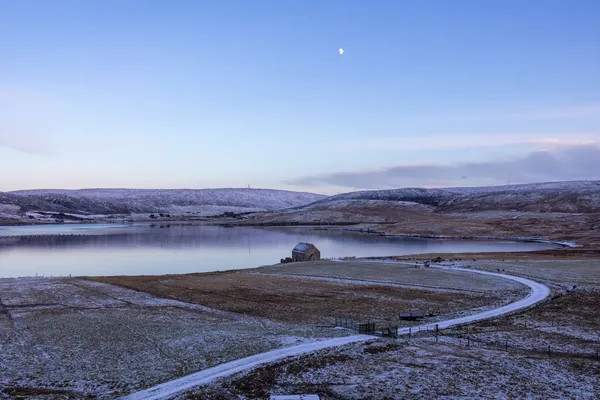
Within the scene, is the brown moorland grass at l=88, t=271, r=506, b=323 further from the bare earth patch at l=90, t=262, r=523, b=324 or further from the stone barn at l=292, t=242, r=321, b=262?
the stone barn at l=292, t=242, r=321, b=262

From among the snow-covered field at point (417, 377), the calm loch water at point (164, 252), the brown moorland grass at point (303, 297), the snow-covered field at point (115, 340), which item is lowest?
the calm loch water at point (164, 252)

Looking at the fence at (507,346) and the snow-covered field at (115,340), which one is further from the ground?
the fence at (507,346)

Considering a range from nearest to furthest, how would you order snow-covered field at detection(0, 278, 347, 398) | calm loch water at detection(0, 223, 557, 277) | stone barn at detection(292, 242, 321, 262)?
1. snow-covered field at detection(0, 278, 347, 398)
2. calm loch water at detection(0, 223, 557, 277)
3. stone barn at detection(292, 242, 321, 262)

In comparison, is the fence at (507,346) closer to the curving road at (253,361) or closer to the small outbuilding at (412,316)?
the curving road at (253,361)

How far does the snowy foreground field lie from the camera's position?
22047mm

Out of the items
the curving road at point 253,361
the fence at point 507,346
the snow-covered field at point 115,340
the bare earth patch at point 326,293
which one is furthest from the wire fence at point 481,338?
the bare earth patch at point 326,293

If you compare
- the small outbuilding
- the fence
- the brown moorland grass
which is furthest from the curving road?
the brown moorland grass

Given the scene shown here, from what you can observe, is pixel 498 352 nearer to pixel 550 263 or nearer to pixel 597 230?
pixel 550 263

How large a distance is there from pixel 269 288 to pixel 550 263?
40.1 meters

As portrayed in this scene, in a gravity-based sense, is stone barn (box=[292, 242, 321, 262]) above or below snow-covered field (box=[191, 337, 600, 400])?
below

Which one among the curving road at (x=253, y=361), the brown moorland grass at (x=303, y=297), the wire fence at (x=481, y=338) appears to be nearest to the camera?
the curving road at (x=253, y=361)

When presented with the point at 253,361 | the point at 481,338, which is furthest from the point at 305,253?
the point at 253,361

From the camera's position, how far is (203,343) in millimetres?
29047

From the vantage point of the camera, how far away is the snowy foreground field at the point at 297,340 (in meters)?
22.0
